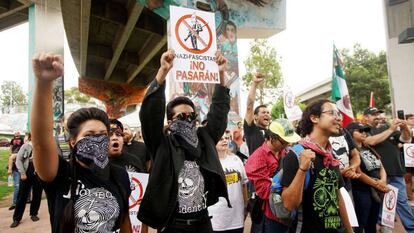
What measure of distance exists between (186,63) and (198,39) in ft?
1.11

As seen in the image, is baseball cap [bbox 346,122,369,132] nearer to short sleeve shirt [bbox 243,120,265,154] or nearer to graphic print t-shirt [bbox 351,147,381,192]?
graphic print t-shirt [bbox 351,147,381,192]

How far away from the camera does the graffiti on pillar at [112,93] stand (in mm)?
30609

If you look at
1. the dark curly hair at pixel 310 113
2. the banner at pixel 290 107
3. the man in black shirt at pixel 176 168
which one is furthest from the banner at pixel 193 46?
the banner at pixel 290 107

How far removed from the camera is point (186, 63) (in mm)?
3262

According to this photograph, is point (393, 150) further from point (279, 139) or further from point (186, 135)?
point (186, 135)

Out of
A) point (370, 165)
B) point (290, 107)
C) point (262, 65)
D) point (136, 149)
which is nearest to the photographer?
point (370, 165)

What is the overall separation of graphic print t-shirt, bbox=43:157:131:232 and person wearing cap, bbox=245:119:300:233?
5.15ft

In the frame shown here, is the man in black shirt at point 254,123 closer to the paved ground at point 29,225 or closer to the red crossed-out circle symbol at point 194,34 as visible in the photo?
the red crossed-out circle symbol at point 194,34

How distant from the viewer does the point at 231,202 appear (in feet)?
11.5

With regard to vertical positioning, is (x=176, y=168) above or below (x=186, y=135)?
below

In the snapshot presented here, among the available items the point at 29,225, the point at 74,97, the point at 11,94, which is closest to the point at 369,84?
the point at 29,225

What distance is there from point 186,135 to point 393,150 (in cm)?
384

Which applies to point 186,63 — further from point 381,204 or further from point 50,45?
point 50,45

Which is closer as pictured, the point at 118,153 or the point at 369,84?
the point at 118,153
